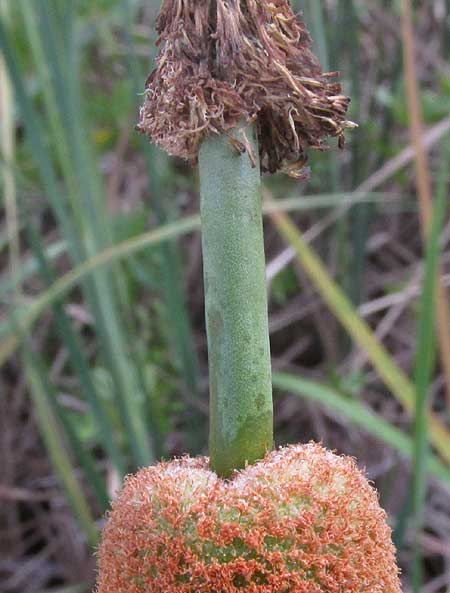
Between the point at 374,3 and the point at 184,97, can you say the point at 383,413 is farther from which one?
the point at 184,97

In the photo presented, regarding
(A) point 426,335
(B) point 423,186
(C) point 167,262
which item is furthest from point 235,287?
(C) point 167,262

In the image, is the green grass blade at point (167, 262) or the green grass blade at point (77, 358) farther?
the green grass blade at point (167, 262)

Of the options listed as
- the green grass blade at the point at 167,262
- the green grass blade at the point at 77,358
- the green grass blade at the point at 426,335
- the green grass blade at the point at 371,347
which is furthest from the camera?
the green grass blade at the point at 167,262

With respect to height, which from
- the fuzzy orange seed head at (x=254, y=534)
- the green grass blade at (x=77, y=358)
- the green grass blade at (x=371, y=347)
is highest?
the green grass blade at (x=77, y=358)

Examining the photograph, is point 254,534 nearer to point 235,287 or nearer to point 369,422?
point 235,287

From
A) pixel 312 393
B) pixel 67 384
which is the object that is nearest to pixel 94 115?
pixel 67 384

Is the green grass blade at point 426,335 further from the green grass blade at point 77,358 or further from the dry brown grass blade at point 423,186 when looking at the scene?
the green grass blade at point 77,358

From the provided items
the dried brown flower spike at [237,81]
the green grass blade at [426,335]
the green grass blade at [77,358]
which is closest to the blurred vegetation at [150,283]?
the green grass blade at [77,358]

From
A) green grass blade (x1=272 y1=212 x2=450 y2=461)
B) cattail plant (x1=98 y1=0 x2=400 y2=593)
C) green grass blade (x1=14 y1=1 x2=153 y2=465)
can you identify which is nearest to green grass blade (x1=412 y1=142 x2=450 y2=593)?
green grass blade (x1=272 y1=212 x2=450 y2=461)

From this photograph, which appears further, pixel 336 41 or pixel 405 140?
pixel 405 140
